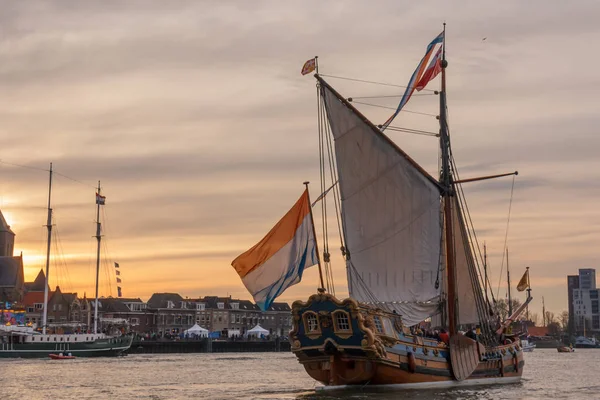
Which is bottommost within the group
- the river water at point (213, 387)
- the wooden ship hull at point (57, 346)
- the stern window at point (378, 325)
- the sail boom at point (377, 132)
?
the river water at point (213, 387)

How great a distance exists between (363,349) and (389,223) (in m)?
10.0

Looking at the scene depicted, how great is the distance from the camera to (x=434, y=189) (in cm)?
5322

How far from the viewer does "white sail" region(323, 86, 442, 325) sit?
5209cm

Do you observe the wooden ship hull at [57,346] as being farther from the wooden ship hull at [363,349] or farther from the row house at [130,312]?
the wooden ship hull at [363,349]

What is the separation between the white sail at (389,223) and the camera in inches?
2051

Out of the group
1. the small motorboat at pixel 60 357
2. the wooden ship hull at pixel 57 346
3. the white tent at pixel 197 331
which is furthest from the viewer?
the white tent at pixel 197 331

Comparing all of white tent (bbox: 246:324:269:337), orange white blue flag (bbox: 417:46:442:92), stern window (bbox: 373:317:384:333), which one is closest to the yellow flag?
orange white blue flag (bbox: 417:46:442:92)

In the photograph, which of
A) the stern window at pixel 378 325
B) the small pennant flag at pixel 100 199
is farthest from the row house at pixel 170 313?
the stern window at pixel 378 325

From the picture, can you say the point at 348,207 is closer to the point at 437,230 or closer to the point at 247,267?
the point at 437,230

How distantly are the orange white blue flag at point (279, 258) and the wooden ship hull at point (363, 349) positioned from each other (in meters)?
1.47

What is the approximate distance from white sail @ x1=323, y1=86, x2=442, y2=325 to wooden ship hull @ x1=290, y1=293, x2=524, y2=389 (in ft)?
13.7

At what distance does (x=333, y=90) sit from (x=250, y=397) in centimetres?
1779

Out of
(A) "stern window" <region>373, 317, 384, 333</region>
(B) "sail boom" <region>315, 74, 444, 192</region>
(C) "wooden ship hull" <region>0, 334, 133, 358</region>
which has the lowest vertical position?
(C) "wooden ship hull" <region>0, 334, 133, 358</region>

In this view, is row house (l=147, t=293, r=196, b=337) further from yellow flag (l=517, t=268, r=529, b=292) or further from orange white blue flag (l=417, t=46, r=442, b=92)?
orange white blue flag (l=417, t=46, r=442, b=92)
